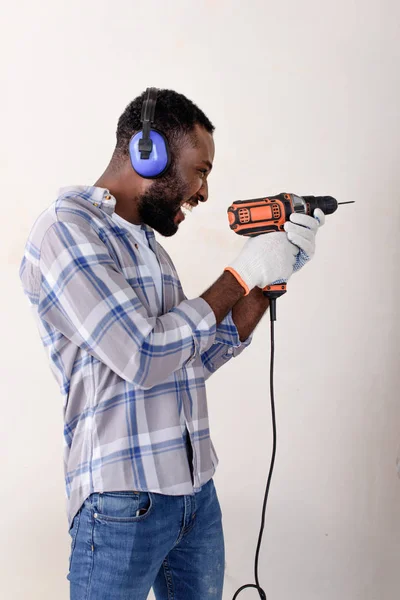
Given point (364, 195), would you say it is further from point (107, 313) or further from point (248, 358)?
point (107, 313)

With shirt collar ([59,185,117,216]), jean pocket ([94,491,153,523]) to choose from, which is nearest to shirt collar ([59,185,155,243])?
shirt collar ([59,185,117,216])

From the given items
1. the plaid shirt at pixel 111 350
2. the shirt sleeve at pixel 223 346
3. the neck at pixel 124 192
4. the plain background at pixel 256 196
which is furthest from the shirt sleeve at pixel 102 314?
the plain background at pixel 256 196

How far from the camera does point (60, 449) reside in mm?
1717

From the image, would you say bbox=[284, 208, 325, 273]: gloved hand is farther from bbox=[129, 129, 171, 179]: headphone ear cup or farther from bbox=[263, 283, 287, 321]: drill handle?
bbox=[129, 129, 171, 179]: headphone ear cup

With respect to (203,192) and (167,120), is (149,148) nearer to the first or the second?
(167,120)

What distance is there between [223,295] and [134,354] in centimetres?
21

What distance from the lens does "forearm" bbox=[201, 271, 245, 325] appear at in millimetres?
1011

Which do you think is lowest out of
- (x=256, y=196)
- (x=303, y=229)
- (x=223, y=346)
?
(x=223, y=346)

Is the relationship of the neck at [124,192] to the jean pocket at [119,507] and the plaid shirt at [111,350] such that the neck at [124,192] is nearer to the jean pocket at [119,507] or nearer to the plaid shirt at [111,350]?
the plaid shirt at [111,350]

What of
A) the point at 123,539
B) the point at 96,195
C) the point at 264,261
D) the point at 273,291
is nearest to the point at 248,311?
the point at 273,291

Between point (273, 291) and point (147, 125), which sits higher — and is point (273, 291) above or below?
below

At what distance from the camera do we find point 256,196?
66.9 inches

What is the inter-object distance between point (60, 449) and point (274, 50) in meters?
1.30

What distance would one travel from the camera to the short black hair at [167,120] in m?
1.07
